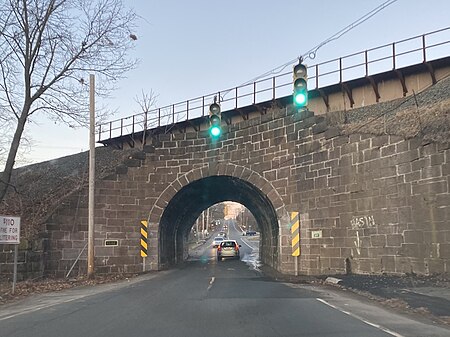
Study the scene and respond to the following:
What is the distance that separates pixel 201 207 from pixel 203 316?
26.1m

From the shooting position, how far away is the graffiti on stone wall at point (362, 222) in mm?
17781

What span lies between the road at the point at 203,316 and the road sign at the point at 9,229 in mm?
1997

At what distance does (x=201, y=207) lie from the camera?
35719 millimetres

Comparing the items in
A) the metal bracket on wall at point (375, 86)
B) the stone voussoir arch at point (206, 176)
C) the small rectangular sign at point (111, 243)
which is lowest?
Result: the small rectangular sign at point (111, 243)

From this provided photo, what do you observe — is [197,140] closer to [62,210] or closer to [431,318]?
[62,210]

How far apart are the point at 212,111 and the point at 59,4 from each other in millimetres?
9147

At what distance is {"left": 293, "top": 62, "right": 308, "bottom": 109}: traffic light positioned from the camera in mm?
12695

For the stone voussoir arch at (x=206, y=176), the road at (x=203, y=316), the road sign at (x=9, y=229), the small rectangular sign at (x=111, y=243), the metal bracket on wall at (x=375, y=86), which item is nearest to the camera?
the road at (x=203, y=316)

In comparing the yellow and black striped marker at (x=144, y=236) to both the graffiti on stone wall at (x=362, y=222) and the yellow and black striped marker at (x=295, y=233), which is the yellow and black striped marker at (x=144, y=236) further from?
the graffiti on stone wall at (x=362, y=222)

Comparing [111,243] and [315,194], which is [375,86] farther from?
[111,243]

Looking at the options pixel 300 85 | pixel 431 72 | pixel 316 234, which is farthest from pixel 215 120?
pixel 431 72

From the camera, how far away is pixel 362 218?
18.3 metres

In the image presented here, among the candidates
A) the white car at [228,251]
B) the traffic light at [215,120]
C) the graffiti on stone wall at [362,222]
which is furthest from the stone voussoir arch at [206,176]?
the white car at [228,251]

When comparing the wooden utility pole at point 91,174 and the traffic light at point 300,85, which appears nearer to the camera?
the traffic light at point 300,85
